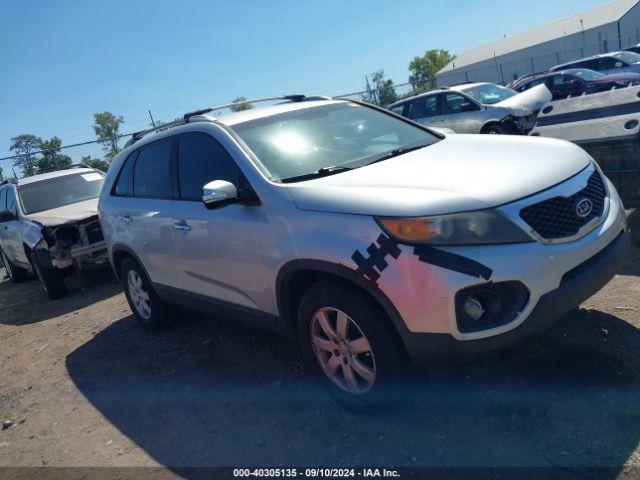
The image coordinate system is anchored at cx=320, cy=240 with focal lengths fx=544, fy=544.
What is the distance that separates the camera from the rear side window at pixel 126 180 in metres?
5.15

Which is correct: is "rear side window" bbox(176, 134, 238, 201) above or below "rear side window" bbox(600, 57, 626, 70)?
above

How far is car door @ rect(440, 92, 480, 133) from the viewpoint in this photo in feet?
38.6

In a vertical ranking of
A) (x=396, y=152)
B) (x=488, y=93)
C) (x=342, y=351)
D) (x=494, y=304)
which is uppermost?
(x=396, y=152)

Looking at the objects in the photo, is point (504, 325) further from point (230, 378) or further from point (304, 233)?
point (230, 378)

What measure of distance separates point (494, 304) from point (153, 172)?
3241 millimetres

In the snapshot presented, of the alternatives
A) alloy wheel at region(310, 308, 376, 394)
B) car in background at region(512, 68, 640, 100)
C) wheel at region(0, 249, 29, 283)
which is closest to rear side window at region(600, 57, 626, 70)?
car in background at region(512, 68, 640, 100)

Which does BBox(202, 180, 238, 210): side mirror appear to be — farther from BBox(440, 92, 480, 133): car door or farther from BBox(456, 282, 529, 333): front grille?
BBox(440, 92, 480, 133): car door

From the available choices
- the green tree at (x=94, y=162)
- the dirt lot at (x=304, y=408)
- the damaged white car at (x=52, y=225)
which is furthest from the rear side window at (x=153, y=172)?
the green tree at (x=94, y=162)

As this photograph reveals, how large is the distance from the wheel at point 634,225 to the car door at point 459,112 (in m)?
6.44

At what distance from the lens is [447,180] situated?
2.85 m

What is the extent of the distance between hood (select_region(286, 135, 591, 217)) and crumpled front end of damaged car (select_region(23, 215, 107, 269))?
5568mm

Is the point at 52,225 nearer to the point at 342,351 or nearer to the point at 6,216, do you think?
the point at 6,216

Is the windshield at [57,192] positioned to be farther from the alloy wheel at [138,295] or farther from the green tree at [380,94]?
the green tree at [380,94]

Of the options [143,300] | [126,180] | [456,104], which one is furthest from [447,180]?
[456,104]
